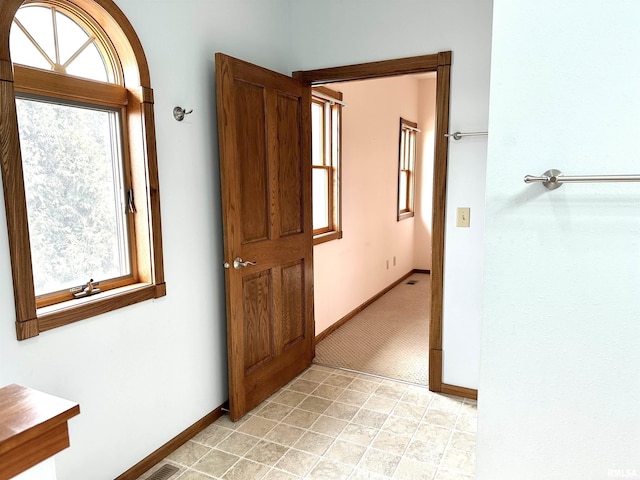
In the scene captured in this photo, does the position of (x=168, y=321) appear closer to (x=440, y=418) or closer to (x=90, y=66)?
(x=90, y=66)

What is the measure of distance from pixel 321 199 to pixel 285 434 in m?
2.17

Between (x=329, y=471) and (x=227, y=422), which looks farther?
(x=227, y=422)

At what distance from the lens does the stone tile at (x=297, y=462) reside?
83.0 inches

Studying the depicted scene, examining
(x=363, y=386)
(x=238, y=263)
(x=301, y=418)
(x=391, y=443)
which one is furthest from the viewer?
(x=363, y=386)

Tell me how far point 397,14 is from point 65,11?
1860 millimetres

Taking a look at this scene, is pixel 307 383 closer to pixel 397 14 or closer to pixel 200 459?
pixel 200 459

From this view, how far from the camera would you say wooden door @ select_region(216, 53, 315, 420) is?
2.39 meters

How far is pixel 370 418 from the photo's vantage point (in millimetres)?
2561

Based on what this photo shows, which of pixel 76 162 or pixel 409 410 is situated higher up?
pixel 76 162

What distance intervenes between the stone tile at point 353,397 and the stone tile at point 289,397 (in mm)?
252

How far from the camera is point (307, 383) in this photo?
3.03 m

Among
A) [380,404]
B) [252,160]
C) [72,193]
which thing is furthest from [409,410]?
[72,193]

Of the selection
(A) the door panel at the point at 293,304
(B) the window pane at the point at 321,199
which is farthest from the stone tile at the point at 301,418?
(B) the window pane at the point at 321,199

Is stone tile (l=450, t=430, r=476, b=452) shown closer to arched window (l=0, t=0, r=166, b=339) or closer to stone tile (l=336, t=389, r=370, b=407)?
stone tile (l=336, t=389, r=370, b=407)
